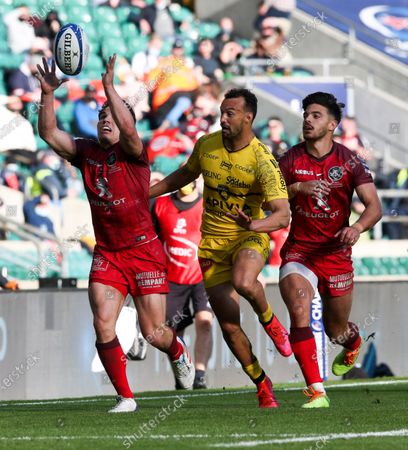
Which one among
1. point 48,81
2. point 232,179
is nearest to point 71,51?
point 48,81

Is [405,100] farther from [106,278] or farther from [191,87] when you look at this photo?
[106,278]

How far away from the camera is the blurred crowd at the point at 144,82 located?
1861cm

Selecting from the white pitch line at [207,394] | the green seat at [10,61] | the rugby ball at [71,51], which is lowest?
the white pitch line at [207,394]

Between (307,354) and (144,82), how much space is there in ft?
40.9

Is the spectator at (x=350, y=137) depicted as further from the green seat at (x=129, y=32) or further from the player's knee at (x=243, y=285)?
the player's knee at (x=243, y=285)

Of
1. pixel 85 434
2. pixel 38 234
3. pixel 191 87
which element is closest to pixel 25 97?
pixel 191 87

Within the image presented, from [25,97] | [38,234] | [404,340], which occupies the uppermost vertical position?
[25,97]

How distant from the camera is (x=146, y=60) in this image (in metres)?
22.5

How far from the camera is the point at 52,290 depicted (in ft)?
44.9

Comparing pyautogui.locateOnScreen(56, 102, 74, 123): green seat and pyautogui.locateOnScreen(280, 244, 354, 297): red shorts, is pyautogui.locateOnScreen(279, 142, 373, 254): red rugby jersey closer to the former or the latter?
pyautogui.locateOnScreen(280, 244, 354, 297): red shorts

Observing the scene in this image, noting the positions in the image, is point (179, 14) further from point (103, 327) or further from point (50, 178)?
point (103, 327)

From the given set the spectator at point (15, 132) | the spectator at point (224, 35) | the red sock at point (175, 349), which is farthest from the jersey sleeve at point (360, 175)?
the spectator at point (224, 35)

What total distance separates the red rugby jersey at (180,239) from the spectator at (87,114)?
628 centimetres

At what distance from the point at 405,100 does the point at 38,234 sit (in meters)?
13.3
